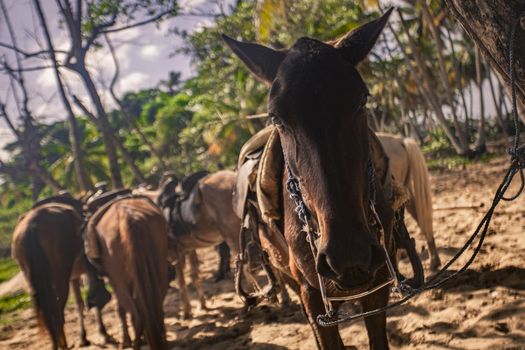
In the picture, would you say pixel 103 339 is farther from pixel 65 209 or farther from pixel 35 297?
pixel 65 209

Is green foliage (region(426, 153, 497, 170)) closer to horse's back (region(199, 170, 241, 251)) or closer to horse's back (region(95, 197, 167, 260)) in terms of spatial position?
horse's back (region(199, 170, 241, 251))

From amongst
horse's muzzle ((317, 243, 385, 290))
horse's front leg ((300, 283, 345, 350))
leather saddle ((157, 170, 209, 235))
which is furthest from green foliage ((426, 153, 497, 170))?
horse's muzzle ((317, 243, 385, 290))

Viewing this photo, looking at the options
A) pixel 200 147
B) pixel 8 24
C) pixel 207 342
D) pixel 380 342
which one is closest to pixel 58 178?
pixel 200 147

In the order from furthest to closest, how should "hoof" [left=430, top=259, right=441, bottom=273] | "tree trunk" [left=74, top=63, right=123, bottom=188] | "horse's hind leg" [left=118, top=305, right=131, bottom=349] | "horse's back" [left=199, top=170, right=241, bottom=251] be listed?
"tree trunk" [left=74, top=63, right=123, bottom=188]
"horse's back" [left=199, top=170, right=241, bottom=251]
"horse's hind leg" [left=118, top=305, right=131, bottom=349]
"hoof" [left=430, top=259, right=441, bottom=273]

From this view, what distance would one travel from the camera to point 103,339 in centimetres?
545

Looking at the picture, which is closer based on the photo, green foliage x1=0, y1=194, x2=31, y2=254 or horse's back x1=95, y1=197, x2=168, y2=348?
horse's back x1=95, y1=197, x2=168, y2=348

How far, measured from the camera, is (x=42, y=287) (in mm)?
4520

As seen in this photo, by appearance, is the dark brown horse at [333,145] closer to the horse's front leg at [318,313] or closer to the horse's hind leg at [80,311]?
the horse's front leg at [318,313]

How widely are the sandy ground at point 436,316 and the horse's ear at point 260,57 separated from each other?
104 inches

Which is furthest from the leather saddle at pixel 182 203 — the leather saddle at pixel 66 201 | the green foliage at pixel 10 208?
the green foliage at pixel 10 208

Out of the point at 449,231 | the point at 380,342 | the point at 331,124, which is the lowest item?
the point at 449,231

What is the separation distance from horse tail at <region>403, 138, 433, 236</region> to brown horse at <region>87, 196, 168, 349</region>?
3.37m

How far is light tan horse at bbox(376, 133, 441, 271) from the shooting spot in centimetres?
476

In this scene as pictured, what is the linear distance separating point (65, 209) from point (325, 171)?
4.90 meters
